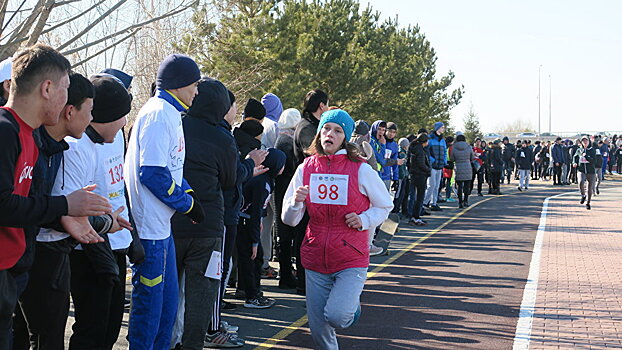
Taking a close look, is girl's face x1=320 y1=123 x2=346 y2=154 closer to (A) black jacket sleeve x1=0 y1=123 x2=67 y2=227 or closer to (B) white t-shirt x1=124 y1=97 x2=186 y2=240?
(B) white t-shirt x1=124 y1=97 x2=186 y2=240

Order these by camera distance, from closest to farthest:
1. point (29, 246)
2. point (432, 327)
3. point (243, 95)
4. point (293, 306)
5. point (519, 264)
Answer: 1. point (29, 246)
2. point (432, 327)
3. point (293, 306)
4. point (519, 264)
5. point (243, 95)

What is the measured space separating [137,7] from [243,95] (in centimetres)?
986

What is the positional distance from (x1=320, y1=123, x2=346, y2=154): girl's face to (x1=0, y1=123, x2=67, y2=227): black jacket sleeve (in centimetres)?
236

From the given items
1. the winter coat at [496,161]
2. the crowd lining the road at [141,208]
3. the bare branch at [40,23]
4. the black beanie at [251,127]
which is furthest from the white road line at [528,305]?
the winter coat at [496,161]

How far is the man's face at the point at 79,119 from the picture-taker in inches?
150

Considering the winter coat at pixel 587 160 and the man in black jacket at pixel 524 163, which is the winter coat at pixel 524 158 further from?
the winter coat at pixel 587 160

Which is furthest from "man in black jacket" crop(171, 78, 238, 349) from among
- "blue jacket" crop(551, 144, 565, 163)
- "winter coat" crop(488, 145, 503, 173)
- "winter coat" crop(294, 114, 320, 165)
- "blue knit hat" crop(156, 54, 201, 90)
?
"blue jacket" crop(551, 144, 565, 163)

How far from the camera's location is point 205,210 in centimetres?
510

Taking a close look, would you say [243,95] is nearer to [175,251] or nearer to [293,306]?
[293,306]

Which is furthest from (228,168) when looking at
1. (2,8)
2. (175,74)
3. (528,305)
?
(2,8)

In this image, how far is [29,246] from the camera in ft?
11.1

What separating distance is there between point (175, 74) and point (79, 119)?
1.11 metres

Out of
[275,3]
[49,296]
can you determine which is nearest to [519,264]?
[49,296]

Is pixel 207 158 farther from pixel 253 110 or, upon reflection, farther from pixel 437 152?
pixel 437 152
